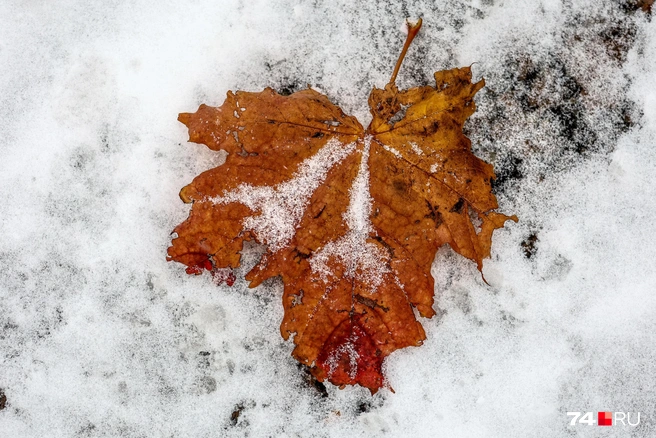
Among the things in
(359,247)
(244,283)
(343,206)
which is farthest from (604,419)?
(244,283)

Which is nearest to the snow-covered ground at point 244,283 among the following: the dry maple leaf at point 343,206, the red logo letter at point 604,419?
the red logo letter at point 604,419

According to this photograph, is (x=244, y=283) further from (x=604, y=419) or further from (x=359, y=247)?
(x=604, y=419)

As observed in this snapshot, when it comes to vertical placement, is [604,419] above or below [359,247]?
below

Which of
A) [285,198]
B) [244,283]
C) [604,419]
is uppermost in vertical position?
[285,198]

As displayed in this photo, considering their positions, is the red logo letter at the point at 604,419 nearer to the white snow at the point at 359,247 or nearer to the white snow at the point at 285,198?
the white snow at the point at 359,247

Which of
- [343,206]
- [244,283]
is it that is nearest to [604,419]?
[343,206]

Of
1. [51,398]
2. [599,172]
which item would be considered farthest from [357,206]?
[51,398]

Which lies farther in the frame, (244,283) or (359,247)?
(244,283)
